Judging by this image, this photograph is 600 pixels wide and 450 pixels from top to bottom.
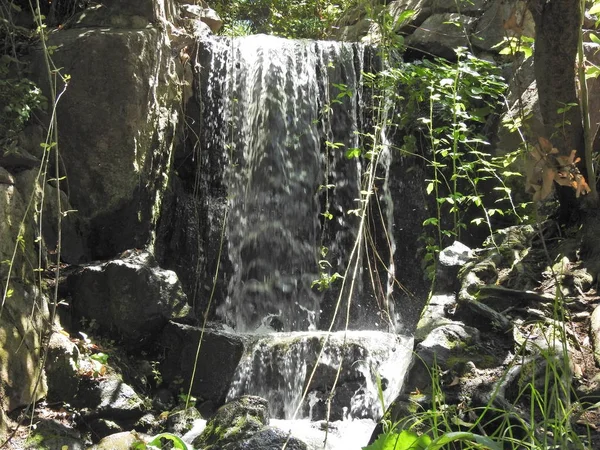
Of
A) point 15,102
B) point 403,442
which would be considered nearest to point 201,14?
point 15,102

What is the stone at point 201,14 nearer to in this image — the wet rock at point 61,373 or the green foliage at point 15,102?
the green foliage at point 15,102

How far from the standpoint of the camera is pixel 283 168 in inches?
287

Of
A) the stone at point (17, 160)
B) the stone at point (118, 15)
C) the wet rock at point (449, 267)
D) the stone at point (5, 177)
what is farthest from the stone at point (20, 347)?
the stone at point (118, 15)

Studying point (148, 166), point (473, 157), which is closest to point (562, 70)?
point (473, 157)

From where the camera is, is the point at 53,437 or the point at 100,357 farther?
the point at 100,357

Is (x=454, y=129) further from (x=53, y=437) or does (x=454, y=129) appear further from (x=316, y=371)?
(x=53, y=437)

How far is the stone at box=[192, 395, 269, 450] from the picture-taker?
3867 mm

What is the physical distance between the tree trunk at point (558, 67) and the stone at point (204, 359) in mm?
2693

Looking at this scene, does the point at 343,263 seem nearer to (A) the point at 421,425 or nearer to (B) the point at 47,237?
(B) the point at 47,237

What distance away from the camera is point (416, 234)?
7215 millimetres

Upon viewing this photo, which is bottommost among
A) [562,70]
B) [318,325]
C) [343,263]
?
[318,325]

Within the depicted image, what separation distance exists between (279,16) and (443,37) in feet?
13.5

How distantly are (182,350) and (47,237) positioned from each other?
137cm

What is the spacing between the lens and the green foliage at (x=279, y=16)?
1035 centimetres
